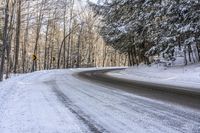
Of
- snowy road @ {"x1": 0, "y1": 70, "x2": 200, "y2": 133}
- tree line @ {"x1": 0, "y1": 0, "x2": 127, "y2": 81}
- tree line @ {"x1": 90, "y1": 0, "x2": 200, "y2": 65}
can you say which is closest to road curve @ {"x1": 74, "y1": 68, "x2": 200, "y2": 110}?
snowy road @ {"x1": 0, "y1": 70, "x2": 200, "y2": 133}

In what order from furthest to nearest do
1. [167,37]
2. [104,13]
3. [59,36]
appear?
[59,36] < [104,13] < [167,37]

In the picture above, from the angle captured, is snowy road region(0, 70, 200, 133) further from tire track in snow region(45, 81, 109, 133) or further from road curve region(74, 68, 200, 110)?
road curve region(74, 68, 200, 110)

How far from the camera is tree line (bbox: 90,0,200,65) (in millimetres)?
23481

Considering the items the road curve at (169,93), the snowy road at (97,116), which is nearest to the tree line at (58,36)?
the road curve at (169,93)

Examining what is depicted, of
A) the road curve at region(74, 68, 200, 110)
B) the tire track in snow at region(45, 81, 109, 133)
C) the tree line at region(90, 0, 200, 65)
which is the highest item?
the tree line at region(90, 0, 200, 65)

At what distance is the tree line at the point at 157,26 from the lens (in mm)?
23481

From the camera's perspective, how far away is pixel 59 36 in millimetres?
79438

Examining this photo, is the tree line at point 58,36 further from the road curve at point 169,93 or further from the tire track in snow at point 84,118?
the tire track in snow at point 84,118

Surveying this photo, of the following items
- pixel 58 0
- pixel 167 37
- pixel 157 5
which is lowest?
pixel 167 37

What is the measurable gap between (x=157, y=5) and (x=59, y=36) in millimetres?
54326

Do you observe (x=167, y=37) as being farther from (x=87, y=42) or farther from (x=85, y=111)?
(x=87, y=42)

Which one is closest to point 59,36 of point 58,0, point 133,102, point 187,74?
point 58,0

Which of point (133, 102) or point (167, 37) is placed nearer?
point (133, 102)

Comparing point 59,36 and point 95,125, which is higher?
point 59,36
